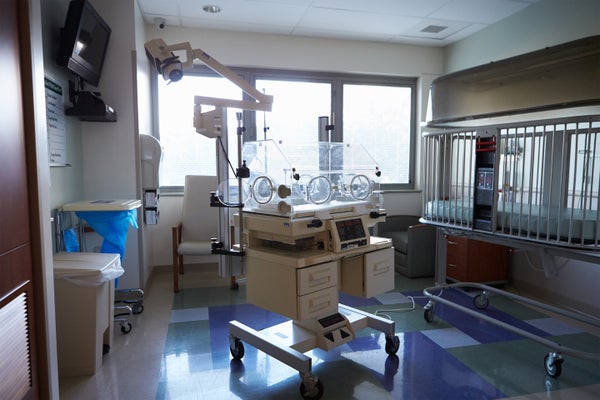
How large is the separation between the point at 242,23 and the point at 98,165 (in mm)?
1999

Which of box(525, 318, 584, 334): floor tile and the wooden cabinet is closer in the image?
box(525, 318, 584, 334): floor tile

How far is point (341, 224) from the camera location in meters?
2.20

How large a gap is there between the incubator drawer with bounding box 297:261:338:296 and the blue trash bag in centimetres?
152

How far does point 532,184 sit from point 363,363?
148cm

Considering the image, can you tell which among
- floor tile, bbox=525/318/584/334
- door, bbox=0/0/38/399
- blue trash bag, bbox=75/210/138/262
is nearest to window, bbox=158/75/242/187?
blue trash bag, bbox=75/210/138/262

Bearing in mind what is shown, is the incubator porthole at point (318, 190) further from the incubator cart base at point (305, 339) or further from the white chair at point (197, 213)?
the white chair at point (197, 213)

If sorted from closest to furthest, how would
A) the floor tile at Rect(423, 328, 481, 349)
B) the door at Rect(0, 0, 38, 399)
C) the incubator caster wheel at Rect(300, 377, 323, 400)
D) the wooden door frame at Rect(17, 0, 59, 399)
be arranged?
1. the door at Rect(0, 0, 38, 399)
2. the wooden door frame at Rect(17, 0, 59, 399)
3. the incubator caster wheel at Rect(300, 377, 323, 400)
4. the floor tile at Rect(423, 328, 481, 349)

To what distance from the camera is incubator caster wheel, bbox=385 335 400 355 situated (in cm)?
245

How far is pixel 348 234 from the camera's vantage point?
221cm

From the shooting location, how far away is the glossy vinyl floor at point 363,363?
2.08 meters

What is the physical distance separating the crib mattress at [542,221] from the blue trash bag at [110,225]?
2.37 meters

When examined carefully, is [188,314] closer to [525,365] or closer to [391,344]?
[391,344]

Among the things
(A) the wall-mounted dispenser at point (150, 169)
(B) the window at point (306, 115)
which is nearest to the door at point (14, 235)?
(A) the wall-mounted dispenser at point (150, 169)

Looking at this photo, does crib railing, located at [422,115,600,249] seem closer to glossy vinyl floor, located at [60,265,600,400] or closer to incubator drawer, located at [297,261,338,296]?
glossy vinyl floor, located at [60,265,600,400]
